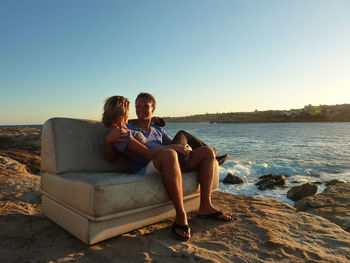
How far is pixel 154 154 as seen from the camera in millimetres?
2725

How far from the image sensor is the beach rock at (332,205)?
4.06 m

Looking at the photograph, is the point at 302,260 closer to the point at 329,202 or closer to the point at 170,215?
the point at 170,215

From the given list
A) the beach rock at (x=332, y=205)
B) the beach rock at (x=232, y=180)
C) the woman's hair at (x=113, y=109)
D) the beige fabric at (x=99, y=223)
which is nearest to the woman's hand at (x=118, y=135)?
the woman's hair at (x=113, y=109)

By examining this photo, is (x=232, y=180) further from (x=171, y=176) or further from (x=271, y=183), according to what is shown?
(x=171, y=176)

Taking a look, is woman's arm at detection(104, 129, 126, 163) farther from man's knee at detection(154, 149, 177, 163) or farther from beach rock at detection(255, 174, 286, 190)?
beach rock at detection(255, 174, 286, 190)

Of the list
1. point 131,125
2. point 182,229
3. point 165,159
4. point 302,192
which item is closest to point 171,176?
point 165,159

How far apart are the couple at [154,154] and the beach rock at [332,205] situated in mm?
2191

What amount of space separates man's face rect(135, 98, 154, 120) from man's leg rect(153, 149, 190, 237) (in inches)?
32.6

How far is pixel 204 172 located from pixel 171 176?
61cm

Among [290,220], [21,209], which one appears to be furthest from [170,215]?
[21,209]

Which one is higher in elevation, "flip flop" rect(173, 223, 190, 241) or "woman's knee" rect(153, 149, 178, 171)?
"woman's knee" rect(153, 149, 178, 171)

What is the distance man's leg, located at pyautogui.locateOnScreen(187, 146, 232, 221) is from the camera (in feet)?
10.2

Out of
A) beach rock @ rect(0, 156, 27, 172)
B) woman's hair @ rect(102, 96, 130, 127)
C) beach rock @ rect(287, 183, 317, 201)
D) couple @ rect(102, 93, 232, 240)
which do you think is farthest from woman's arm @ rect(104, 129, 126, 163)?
beach rock @ rect(287, 183, 317, 201)

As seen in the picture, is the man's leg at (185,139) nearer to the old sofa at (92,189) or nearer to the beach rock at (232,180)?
the old sofa at (92,189)
